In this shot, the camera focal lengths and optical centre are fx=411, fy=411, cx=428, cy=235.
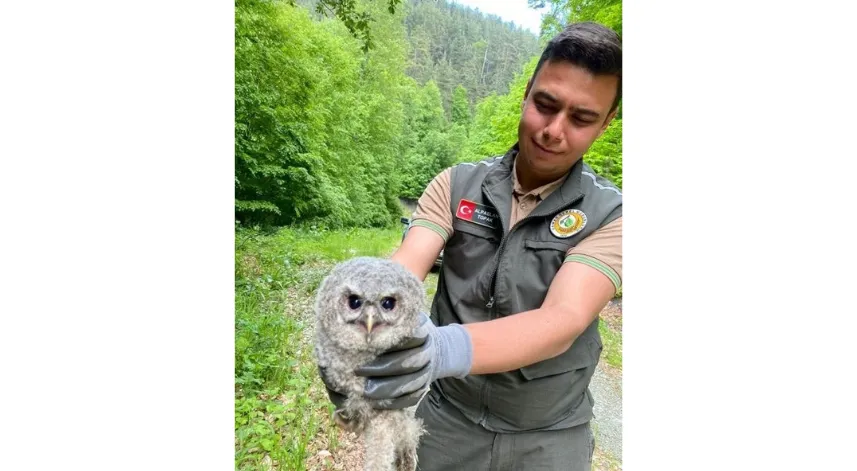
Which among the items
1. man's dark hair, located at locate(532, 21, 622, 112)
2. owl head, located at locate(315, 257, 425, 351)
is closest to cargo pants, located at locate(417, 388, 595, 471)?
owl head, located at locate(315, 257, 425, 351)

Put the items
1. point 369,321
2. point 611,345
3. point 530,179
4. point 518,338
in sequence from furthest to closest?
point 611,345, point 530,179, point 518,338, point 369,321

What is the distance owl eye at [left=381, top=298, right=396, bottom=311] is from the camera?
0.76 m

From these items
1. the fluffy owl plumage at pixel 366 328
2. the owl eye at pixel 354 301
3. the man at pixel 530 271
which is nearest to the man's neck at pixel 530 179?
the man at pixel 530 271

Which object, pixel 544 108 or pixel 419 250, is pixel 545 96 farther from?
pixel 419 250

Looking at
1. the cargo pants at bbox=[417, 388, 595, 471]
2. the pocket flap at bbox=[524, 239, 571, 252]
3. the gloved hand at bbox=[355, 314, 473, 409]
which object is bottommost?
the cargo pants at bbox=[417, 388, 595, 471]

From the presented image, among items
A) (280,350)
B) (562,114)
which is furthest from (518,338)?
(280,350)

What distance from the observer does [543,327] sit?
93cm

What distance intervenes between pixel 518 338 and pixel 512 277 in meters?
0.27

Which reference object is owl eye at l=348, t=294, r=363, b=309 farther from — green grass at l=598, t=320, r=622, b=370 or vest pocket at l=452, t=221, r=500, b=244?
green grass at l=598, t=320, r=622, b=370

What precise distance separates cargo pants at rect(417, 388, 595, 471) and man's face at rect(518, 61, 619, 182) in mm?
817

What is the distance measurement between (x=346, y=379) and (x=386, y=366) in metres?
0.10

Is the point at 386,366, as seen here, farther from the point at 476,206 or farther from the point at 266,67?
the point at 266,67
